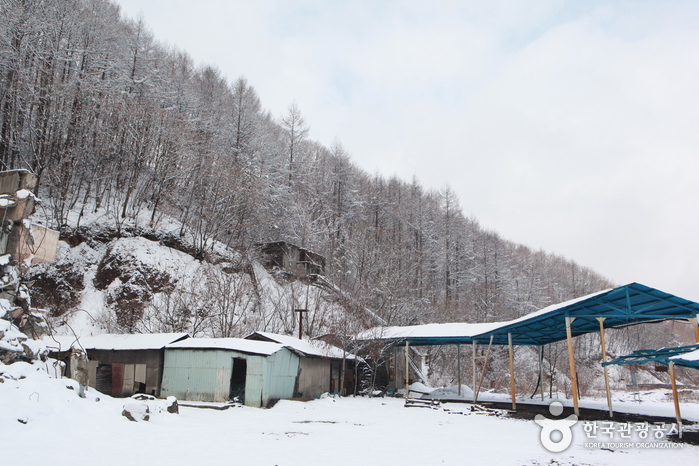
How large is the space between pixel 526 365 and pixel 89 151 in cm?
3892

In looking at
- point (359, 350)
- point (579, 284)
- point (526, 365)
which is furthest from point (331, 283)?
point (579, 284)

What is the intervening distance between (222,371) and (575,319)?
14.5 m

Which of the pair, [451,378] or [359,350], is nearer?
[359,350]

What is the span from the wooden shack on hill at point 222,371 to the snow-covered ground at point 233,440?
4.32m

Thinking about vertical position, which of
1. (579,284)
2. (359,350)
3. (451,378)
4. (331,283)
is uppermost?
(579,284)

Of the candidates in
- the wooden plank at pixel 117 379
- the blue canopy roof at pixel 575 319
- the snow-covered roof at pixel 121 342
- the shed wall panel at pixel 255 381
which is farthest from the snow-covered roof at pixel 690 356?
the wooden plank at pixel 117 379

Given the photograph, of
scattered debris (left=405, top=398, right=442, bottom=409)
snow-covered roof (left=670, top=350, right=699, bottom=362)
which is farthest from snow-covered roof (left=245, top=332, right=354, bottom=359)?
snow-covered roof (left=670, top=350, right=699, bottom=362)

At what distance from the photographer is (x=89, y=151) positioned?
29.2 meters

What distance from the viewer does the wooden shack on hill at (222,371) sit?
18578mm

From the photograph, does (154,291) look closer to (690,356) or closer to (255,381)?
(255,381)

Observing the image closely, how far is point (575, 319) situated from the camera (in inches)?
733

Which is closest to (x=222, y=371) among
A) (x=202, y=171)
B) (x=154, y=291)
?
(x=154, y=291)

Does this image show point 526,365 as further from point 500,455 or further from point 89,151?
point 89,151

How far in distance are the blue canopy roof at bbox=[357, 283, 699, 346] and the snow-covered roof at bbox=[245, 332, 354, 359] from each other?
1.50m
